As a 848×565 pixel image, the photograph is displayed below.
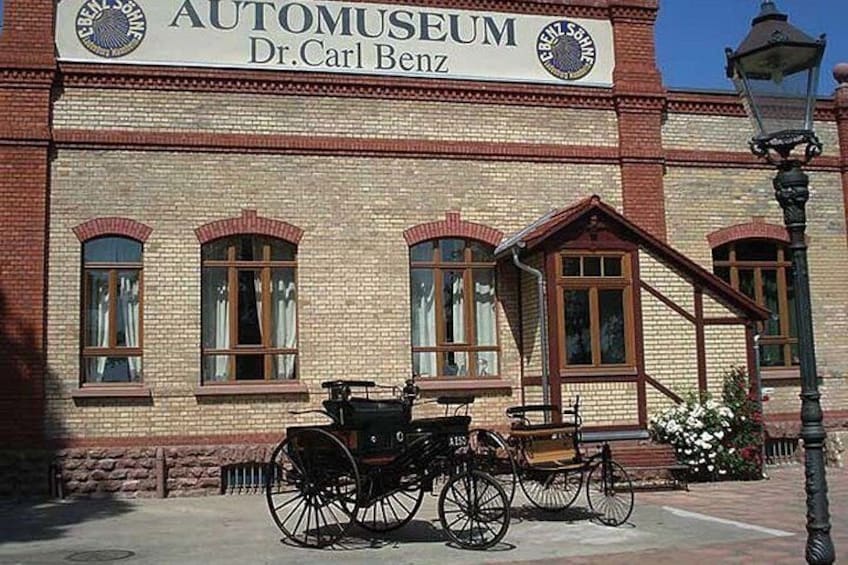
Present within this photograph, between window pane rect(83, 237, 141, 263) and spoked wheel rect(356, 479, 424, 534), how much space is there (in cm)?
545

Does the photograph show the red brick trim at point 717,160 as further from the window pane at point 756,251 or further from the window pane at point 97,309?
the window pane at point 97,309

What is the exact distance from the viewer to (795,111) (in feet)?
23.4

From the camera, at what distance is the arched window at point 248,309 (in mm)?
15195

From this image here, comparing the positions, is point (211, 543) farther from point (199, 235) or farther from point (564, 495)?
point (199, 235)

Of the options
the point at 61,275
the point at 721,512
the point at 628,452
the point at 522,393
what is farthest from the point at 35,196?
the point at 721,512

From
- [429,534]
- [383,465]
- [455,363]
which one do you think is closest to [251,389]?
[455,363]

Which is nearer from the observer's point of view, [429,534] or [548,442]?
[429,534]

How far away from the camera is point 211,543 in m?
10.7

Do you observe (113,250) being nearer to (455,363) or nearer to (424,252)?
(424,252)

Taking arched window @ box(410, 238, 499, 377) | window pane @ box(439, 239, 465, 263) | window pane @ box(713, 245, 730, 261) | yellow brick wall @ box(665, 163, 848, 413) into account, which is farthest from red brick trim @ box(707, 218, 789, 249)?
window pane @ box(439, 239, 465, 263)

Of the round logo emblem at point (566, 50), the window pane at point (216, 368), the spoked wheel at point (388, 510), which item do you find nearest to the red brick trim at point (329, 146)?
the round logo emblem at point (566, 50)

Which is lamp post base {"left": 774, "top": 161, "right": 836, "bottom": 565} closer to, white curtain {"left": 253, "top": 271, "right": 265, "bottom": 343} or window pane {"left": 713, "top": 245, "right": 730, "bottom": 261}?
white curtain {"left": 253, "top": 271, "right": 265, "bottom": 343}

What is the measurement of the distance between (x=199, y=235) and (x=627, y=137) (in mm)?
7241

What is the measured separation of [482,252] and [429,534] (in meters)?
6.26
